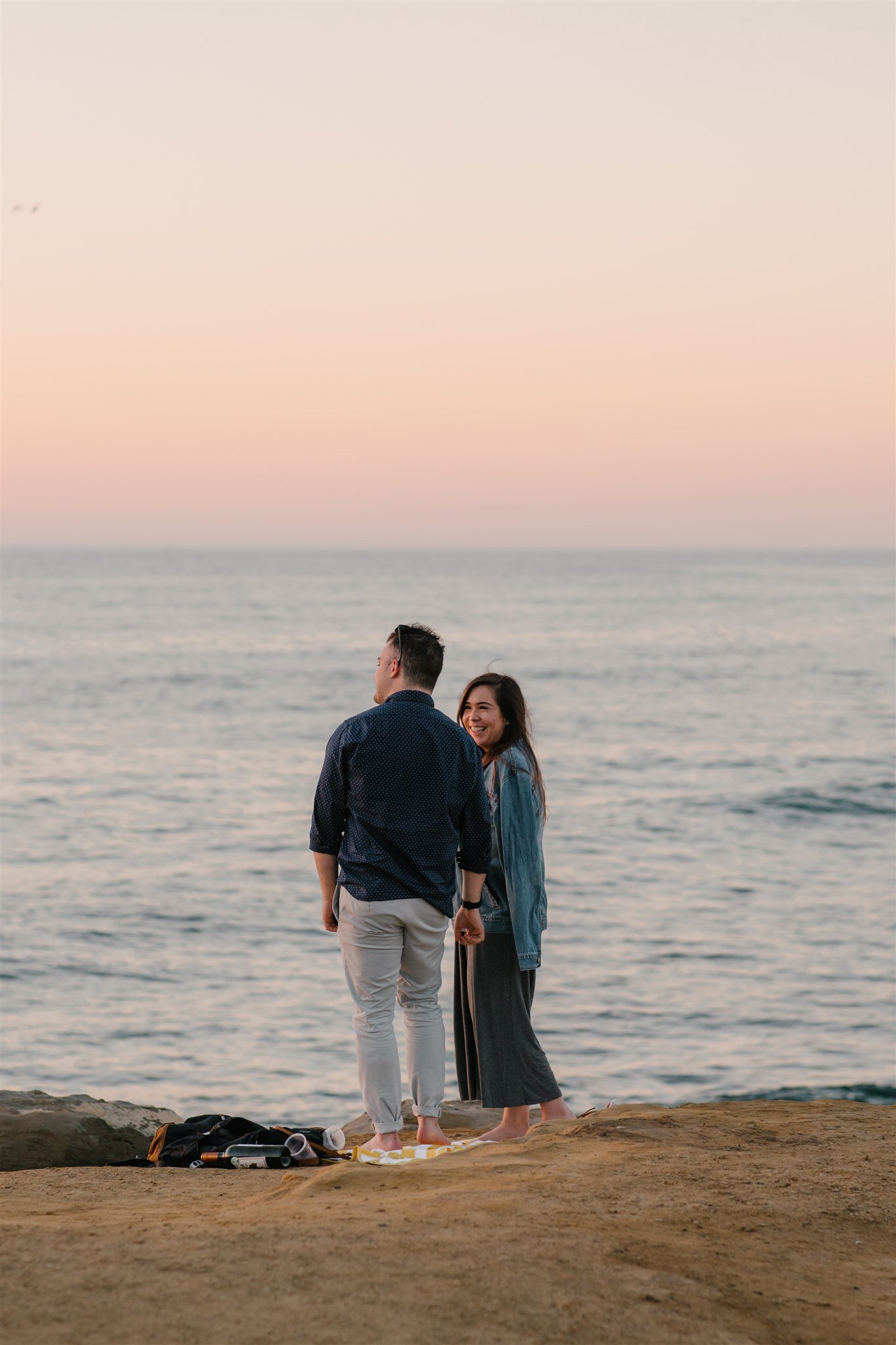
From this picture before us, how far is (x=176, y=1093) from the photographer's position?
10.0m

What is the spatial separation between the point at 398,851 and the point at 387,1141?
1173 millimetres

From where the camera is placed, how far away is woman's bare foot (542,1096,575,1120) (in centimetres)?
561

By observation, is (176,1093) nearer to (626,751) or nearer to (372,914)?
(372,914)

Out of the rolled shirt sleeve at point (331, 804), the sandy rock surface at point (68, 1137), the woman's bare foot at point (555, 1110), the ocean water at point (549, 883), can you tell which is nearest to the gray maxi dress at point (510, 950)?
the woman's bare foot at point (555, 1110)

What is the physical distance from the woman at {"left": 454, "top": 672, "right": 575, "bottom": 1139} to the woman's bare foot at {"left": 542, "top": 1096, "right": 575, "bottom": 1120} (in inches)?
3.6

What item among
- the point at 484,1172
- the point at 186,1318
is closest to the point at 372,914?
the point at 484,1172

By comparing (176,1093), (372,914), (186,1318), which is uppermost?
(372,914)

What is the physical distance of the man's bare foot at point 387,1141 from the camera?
4.97 meters

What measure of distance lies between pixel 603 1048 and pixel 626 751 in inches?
731

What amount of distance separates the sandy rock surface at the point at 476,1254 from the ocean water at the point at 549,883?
5.35 m

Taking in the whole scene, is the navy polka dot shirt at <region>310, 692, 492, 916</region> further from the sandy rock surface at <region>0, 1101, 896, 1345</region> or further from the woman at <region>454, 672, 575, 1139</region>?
the sandy rock surface at <region>0, 1101, 896, 1345</region>

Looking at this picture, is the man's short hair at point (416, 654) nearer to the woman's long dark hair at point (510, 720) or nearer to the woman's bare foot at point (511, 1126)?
the woman's long dark hair at point (510, 720)

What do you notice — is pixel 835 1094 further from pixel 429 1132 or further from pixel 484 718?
pixel 484 718

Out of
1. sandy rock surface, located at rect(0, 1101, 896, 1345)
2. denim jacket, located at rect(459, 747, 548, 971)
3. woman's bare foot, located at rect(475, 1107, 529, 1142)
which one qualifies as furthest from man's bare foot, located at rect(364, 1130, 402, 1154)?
denim jacket, located at rect(459, 747, 548, 971)
